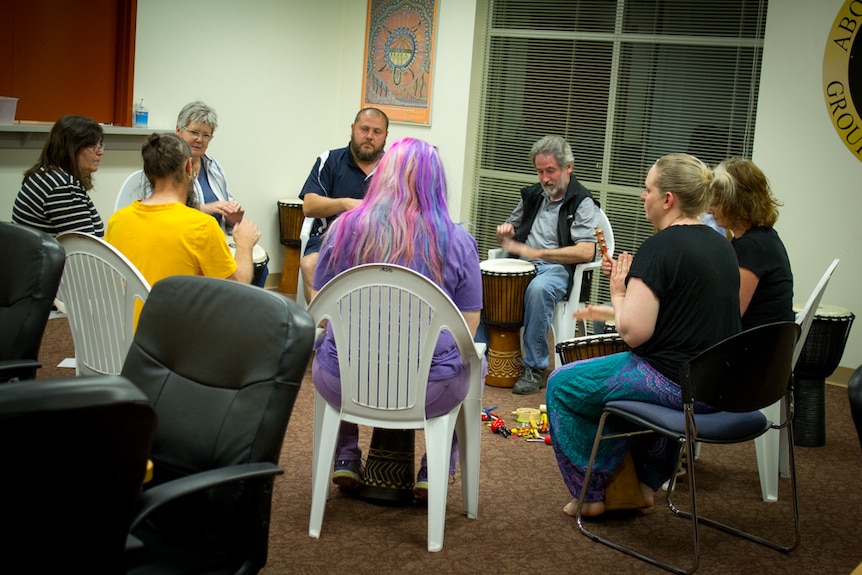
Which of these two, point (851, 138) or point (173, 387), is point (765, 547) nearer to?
point (173, 387)

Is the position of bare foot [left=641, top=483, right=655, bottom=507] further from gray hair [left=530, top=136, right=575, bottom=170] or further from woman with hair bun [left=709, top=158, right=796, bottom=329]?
gray hair [left=530, top=136, right=575, bottom=170]

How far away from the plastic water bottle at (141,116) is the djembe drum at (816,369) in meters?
3.87

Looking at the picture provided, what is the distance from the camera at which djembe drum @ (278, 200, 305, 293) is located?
6.82 metres

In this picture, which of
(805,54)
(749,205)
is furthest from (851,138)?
(749,205)

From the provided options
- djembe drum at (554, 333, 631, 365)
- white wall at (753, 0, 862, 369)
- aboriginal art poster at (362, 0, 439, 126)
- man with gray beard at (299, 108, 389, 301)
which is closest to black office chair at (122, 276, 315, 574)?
djembe drum at (554, 333, 631, 365)

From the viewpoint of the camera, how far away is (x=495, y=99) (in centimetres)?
699

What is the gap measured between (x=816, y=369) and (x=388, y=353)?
2267 mm

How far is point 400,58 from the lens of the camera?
22.9 ft

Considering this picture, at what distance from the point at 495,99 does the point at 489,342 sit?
254 cm

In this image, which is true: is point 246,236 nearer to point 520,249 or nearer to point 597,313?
point 597,313

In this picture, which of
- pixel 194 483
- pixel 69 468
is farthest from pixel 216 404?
pixel 69 468

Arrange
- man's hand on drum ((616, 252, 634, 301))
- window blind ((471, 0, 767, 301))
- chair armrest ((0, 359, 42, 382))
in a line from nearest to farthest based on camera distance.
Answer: chair armrest ((0, 359, 42, 382)), man's hand on drum ((616, 252, 634, 301)), window blind ((471, 0, 767, 301))

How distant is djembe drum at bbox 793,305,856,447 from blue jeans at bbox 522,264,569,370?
1.21 metres

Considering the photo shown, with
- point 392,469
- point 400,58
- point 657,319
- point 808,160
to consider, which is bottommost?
point 392,469
